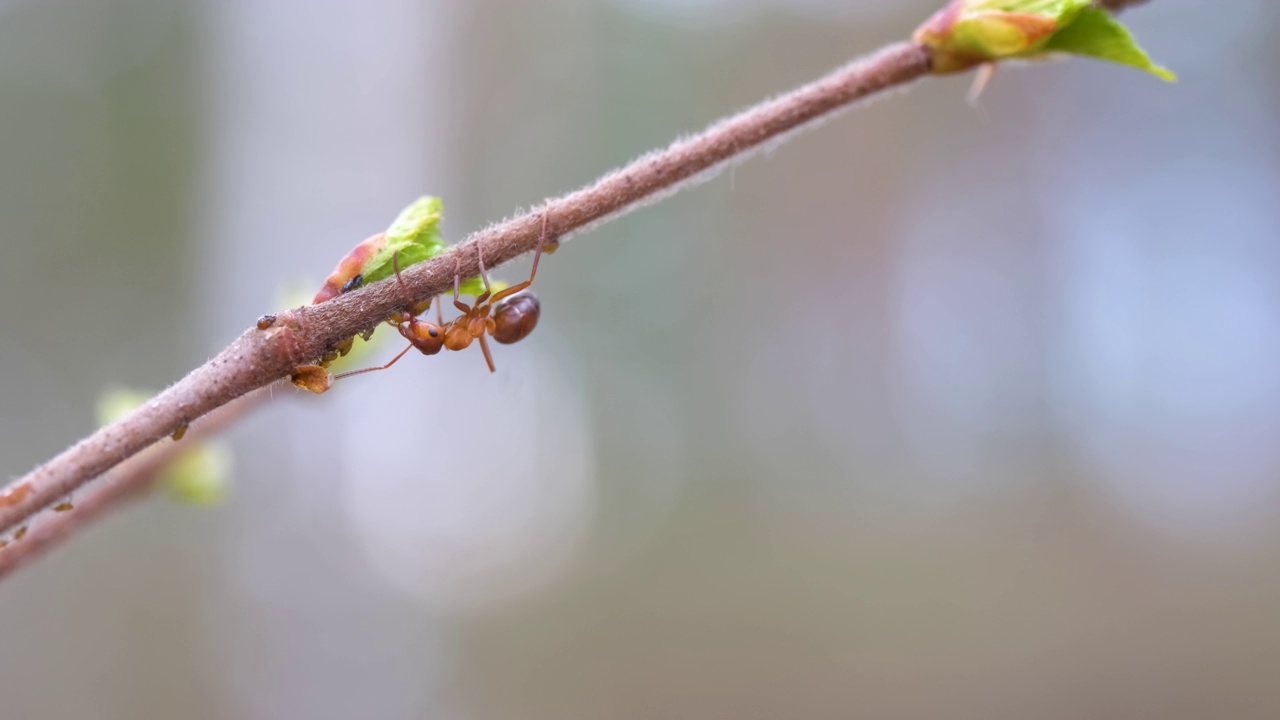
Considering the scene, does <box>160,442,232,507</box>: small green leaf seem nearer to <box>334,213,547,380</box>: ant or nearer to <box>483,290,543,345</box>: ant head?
<box>334,213,547,380</box>: ant

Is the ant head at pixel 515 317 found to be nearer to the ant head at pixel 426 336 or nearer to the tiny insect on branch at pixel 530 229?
the ant head at pixel 426 336

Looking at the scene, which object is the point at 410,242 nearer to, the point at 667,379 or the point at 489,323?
the point at 489,323

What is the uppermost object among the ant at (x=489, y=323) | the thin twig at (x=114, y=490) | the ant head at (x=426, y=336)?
the ant at (x=489, y=323)

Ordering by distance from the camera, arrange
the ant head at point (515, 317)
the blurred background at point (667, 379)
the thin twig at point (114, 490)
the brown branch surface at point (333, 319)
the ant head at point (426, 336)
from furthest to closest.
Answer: the blurred background at point (667, 379), the ant head at point (515, 317), the ant head at point (426, 336), the thin twig at point (114, 490), the brown branch surface at point (333, 319)

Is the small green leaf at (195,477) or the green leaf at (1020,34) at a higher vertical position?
the green leaf at (1020,34)

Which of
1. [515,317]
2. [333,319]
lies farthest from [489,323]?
[333,319]

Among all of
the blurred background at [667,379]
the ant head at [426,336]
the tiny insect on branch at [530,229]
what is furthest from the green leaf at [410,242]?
the blurred background at [667,379]
